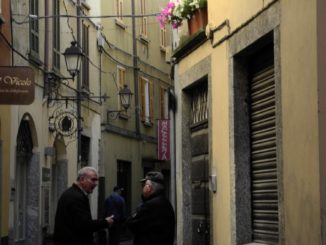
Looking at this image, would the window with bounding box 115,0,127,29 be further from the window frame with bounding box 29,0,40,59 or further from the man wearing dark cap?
the man wearing dark cap

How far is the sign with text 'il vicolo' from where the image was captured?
1170 centimetres

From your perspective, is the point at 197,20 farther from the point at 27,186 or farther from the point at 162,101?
the point at 162,101

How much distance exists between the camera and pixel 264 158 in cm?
821

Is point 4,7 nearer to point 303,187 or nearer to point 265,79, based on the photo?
point 265,79

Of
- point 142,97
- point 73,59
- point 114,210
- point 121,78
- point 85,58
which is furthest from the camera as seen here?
point 142,97

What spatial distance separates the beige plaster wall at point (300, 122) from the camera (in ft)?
20.1

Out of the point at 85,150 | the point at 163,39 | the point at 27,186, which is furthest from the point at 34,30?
the point at 163,39

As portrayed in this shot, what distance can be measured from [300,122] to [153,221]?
2.52m

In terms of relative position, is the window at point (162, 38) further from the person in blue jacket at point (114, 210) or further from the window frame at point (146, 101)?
the person in blue jacket at point (114, 210)

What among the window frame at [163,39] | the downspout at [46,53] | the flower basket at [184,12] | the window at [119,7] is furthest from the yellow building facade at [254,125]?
the window frame at [163,39]

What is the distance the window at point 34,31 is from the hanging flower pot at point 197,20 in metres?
6.99

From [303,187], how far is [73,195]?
2.53m

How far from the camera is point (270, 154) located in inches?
315

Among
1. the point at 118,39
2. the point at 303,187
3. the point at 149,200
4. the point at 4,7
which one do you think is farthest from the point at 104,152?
the point at 303,187
